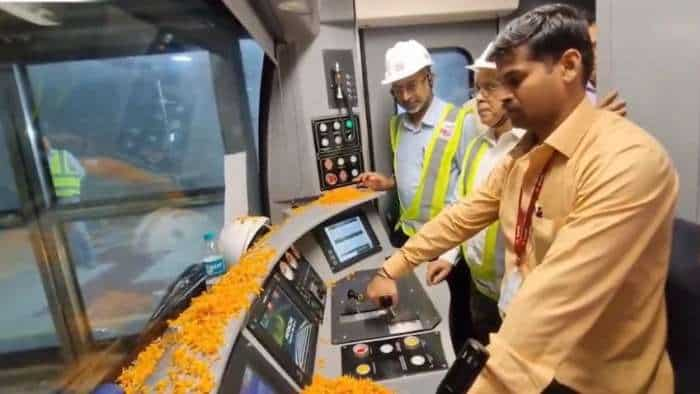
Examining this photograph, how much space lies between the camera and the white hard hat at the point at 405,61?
2.07 metres

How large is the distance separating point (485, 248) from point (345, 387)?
81 cm

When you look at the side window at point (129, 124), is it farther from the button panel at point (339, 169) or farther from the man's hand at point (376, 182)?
the man's hand at point (376, 182)

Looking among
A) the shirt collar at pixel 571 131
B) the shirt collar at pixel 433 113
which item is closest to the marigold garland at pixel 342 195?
the shirt collar at pixel 433 113

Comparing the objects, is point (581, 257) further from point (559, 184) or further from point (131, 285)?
point (131, 285)

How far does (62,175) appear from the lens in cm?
141

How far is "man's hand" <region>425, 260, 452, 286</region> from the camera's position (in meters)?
1.57

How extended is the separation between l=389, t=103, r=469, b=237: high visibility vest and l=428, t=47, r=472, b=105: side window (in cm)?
73

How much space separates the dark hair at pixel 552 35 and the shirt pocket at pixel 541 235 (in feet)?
0.94

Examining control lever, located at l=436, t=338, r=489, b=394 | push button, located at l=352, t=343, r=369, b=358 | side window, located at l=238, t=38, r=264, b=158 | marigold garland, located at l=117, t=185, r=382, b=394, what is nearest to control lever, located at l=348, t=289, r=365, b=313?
push button, located at l=352, t=343, r=369, b=358

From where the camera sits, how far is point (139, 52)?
6.12ft

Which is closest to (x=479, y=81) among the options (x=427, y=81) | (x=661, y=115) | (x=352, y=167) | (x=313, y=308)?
(x=427, y=81)

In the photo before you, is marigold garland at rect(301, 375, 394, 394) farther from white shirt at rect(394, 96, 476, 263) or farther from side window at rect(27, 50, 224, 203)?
white shirt at rect(394, 96, 476, 263)

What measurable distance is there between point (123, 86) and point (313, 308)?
1272mm

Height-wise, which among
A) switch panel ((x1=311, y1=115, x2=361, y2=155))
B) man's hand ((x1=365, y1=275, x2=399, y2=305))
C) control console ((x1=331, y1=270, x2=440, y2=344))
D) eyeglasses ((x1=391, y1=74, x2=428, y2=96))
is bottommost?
control console ((x1=331, y1=270, x2=440, y2=344))
